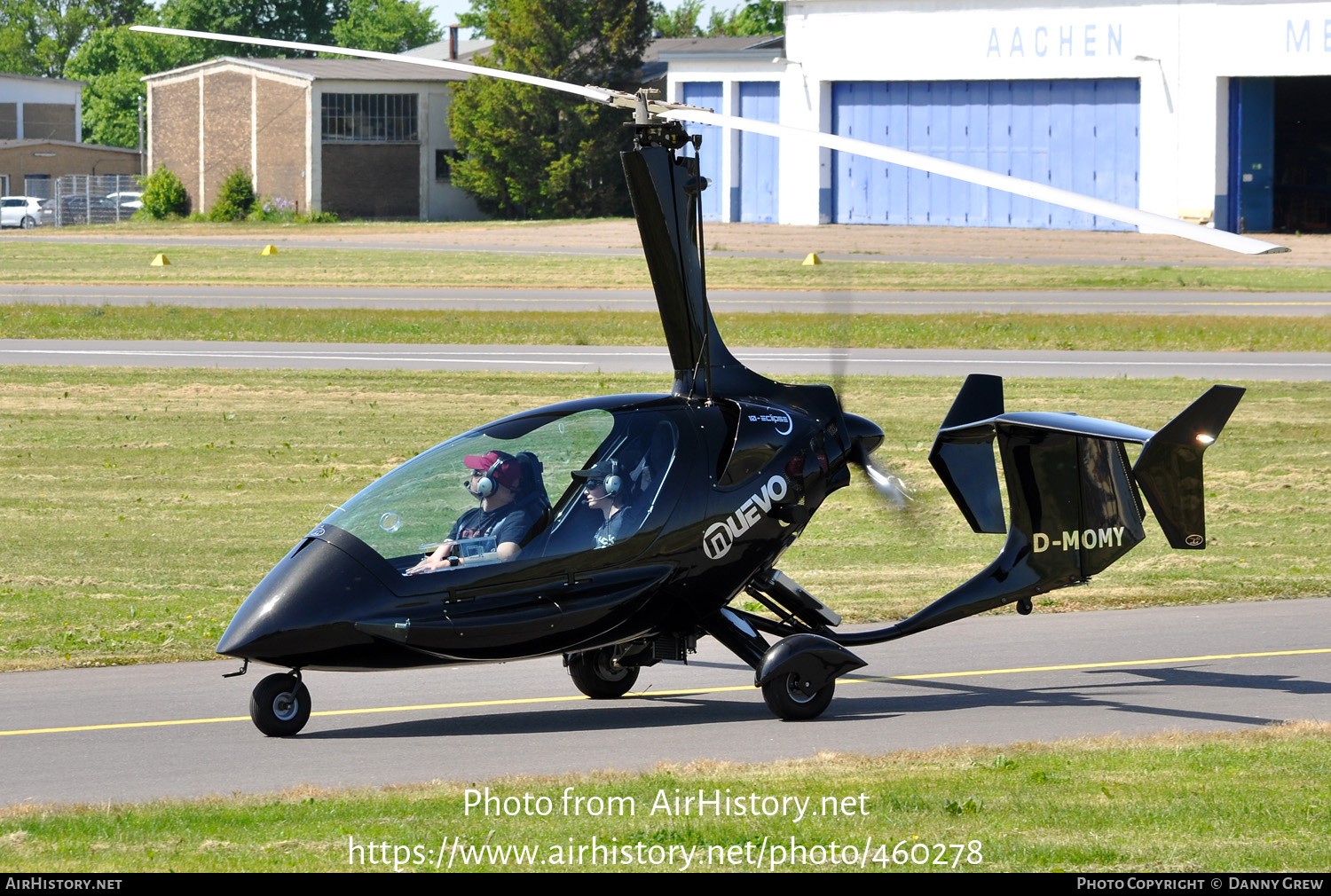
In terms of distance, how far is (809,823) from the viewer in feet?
25.1

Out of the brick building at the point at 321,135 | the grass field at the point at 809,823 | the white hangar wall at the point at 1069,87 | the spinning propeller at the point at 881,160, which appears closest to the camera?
the grass field at the point at 809,823

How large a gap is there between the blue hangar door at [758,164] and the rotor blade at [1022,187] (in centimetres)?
5674

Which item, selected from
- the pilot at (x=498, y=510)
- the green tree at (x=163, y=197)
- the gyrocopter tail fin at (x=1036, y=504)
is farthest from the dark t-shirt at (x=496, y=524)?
the green tree at (x=163, y=197)

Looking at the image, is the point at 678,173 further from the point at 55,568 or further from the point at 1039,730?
the point at 55,568

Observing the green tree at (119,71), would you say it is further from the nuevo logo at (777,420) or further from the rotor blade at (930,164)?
the rotor blade at (930,164)

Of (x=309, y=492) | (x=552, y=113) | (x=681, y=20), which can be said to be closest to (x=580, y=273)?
(x=552, y=113)

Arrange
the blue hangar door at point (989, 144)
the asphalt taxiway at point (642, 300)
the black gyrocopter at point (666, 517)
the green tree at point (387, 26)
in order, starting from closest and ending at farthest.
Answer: the black gyrocopter at point (666, 517) → the asphalt taxiway at point (642, 300) → the blue hangar door at point (989, 144) → the green tree at point (387, 26)

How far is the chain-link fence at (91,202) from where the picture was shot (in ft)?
273

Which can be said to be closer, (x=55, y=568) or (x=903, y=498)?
(x=903, y=498)

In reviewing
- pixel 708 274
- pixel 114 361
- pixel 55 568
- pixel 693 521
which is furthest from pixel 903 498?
pixel 708 274

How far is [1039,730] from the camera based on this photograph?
10070 mm

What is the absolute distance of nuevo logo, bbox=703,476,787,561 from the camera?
10172 mm

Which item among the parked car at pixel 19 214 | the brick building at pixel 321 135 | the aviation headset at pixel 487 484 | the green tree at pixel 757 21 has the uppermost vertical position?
the green tree at pixel 757 21

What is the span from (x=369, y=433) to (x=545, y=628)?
43.6 ft
